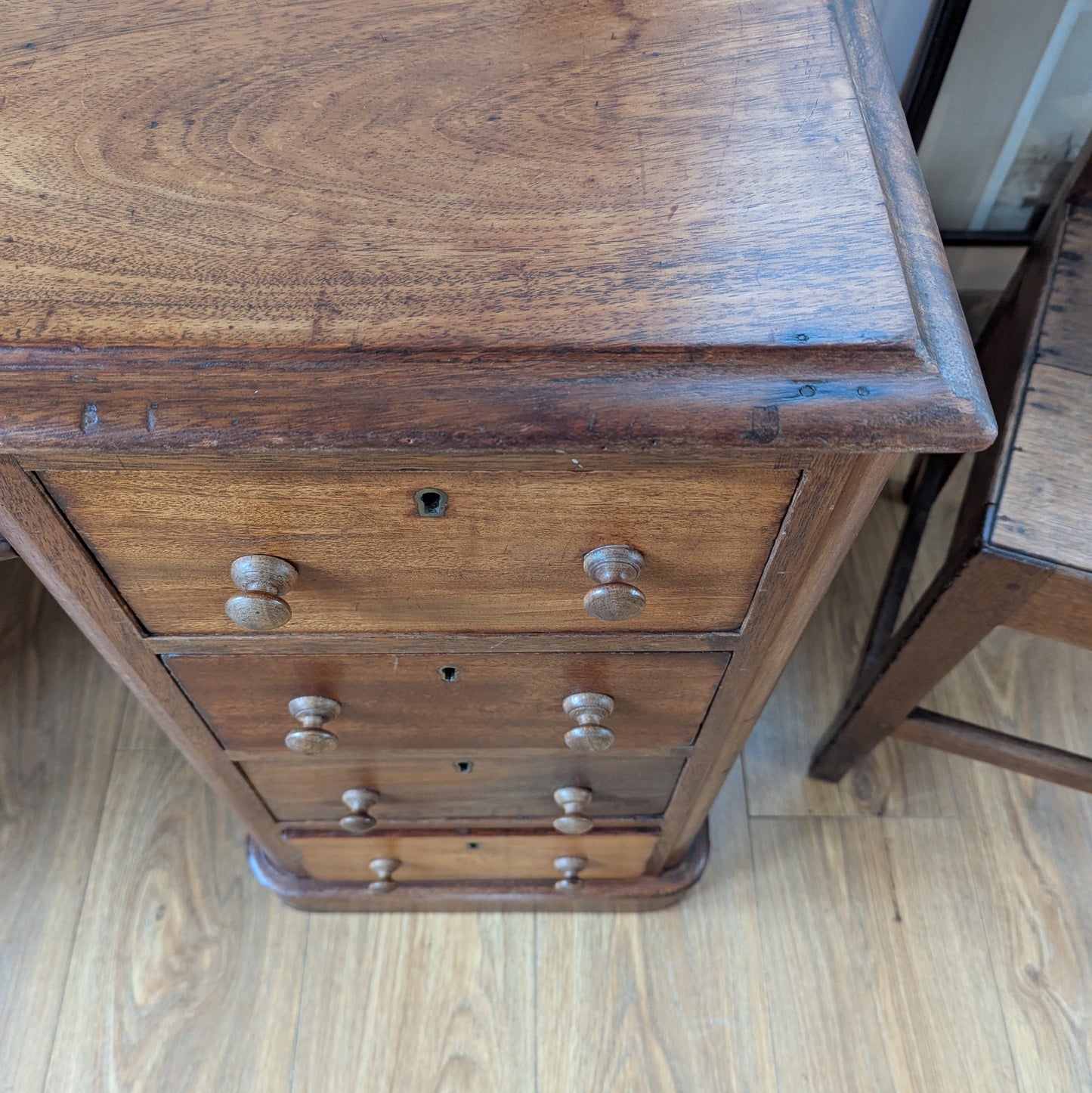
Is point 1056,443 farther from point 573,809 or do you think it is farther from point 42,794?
point 42,794

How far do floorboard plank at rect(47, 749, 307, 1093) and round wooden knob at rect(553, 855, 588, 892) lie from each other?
11.1 inches

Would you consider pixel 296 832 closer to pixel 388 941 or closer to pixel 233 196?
pixel 388 941

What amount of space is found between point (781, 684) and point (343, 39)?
2.70ft

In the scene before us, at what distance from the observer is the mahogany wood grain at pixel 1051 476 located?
2.01 ft

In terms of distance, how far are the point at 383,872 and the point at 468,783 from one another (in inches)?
6.7

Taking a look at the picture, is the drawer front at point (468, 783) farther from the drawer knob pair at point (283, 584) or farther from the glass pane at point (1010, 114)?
the glass pane at point (1010, 114)

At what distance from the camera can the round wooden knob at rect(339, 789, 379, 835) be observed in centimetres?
Answer: 69

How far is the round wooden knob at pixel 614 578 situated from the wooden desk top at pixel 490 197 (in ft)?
0.34

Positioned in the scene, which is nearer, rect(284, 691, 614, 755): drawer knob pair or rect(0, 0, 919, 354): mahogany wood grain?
rect(0, 0, 919, 354): mahogany wood grain

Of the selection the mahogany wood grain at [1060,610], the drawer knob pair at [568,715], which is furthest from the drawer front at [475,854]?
the mahogany wood grain at [1060,610]

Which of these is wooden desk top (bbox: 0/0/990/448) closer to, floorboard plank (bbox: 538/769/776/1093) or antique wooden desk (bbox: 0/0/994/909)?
antique wooden desk (bbox: 0/0/994/909)

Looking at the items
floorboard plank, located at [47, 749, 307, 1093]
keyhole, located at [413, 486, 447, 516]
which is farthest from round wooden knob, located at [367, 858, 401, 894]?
keyhole, located at [413, 486, 447, 516]

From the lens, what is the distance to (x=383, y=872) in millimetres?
806

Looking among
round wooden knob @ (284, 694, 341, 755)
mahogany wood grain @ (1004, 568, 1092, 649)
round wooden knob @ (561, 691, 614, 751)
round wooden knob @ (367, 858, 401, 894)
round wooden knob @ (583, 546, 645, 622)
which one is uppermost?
round wooden knob @ (583, 546, 645, 622)
